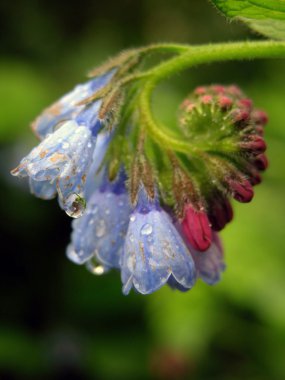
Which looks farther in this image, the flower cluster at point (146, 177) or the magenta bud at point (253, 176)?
the magenta bud at point (253, 176)

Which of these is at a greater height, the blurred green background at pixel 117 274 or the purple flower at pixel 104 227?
the purple flower at pixel 104 227

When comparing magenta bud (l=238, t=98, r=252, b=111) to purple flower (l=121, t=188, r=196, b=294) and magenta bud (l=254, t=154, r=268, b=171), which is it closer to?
magenta bud (l=254, t=154, r=268, b=171)

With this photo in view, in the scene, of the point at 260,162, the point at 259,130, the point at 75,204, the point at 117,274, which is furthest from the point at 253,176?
A: the point at 117,274

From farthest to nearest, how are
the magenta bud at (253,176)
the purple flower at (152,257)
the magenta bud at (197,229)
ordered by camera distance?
the magenta bud at (253,176) → the magenta bud at (197,229) → the purple flower at (152,257)

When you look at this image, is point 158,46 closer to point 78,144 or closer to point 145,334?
point 78,144

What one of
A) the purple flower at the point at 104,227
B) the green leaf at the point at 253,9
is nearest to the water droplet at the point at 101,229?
the purple flower at the point at 104,227

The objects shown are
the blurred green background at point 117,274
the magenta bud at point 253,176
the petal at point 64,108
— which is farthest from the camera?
the blurred green background at point 117,274

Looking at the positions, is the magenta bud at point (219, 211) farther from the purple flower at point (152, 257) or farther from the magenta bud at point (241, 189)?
the purple flower at point (152, 257)

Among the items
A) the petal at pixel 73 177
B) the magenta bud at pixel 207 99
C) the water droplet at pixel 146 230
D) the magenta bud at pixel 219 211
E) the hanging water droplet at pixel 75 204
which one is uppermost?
the magenta bud at pixel 207 99
